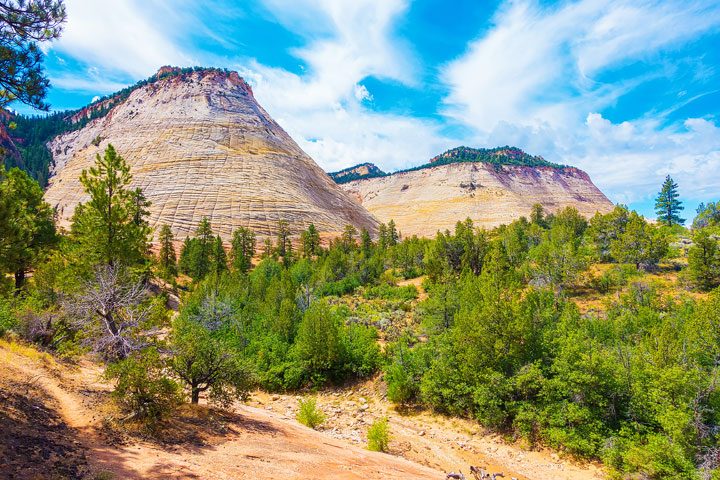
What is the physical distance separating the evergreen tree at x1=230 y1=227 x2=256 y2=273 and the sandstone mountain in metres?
65.0

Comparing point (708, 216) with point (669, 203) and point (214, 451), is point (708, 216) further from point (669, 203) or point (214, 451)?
point (214, 451)

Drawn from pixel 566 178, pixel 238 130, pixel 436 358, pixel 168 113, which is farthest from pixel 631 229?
pixel 566 178

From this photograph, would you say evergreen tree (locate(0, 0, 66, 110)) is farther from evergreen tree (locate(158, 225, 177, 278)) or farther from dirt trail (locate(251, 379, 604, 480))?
evergreen tree (locate(158, 225, 177, 278))

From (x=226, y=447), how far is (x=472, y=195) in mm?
135304

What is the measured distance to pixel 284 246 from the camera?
219ft

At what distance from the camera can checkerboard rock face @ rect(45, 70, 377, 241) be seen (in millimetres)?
74500

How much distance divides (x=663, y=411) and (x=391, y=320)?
69.5 feet

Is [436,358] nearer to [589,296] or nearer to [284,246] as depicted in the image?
[589,296]

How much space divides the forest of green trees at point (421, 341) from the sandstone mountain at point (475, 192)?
8792 centimetres

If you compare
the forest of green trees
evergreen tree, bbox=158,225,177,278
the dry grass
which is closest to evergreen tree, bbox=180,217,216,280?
evergreen tree, bbox=158,225,177,278

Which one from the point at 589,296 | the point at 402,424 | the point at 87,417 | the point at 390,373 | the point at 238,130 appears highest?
the point at 238,130

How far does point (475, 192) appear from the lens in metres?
138

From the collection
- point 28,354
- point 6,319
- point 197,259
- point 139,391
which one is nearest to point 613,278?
point 139,391

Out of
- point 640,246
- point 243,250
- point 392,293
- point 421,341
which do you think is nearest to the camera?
point 421,341
